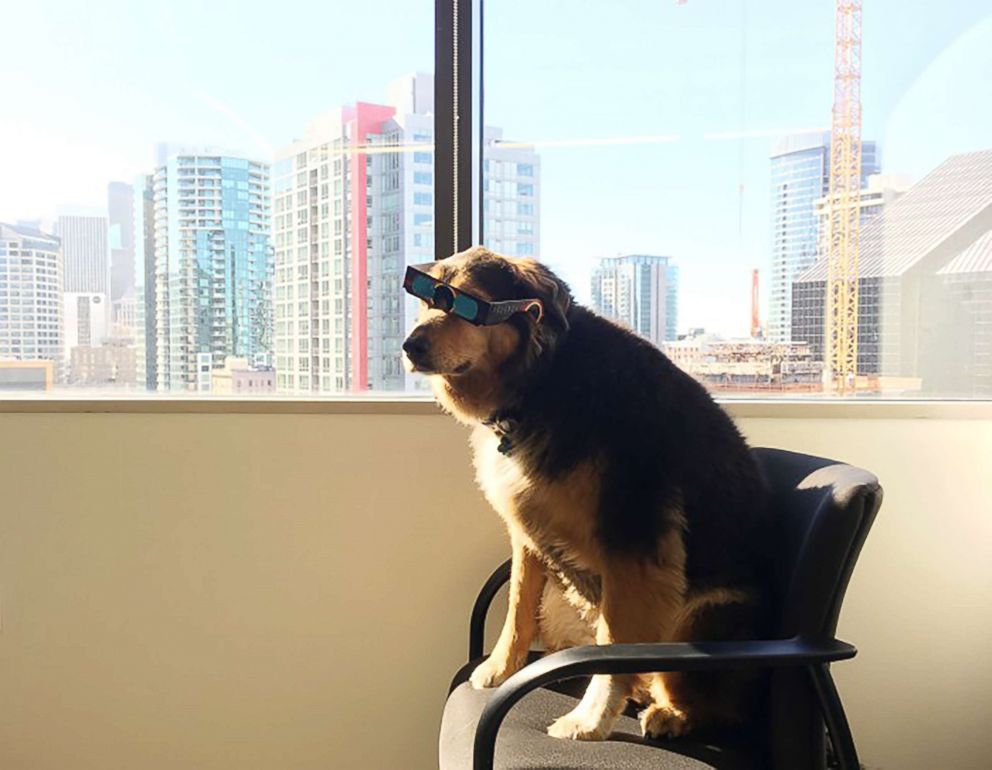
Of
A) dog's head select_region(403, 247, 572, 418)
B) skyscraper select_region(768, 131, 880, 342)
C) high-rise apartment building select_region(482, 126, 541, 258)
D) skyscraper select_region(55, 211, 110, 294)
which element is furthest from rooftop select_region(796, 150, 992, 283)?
skyscraper select_region(55, 211, 110, 294)

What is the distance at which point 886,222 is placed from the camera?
6.79ft

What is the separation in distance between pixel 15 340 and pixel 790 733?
2.04 meters

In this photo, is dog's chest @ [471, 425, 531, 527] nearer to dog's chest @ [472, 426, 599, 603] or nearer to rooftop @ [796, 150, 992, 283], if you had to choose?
dog's chest @ [472, 426, 599, 603]

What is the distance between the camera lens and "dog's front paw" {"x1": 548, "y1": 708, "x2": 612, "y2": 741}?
4.40ft

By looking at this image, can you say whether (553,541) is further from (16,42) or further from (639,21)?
(16,42)

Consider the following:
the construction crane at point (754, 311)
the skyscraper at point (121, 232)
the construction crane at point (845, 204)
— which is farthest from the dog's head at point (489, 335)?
the skyscraper at point (121, 232)

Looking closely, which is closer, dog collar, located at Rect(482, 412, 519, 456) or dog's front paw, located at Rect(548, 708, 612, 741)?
dog's front paw, located at Rect(548, 708, 612, 741)

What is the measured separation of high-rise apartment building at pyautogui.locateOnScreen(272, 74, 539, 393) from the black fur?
28.8 inches

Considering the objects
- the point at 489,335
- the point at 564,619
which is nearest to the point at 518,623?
Result: the point at 564,619

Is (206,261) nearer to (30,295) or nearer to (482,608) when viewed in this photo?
(30,295)

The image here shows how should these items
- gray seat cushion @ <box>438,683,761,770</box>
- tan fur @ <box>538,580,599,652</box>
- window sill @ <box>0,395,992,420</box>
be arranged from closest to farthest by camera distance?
gray seat cushion @ <box>438,683,761,770</box> → tan fur @ <box>538,580,599,652</box> → window sill @ <box>0,395,992,420</box>

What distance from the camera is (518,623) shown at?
159cm

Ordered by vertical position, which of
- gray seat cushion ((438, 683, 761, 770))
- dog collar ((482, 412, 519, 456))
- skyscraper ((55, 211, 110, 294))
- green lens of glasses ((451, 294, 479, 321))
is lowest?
gray seat cushion ((438, 683, 761, 770))

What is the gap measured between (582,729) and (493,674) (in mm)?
253
